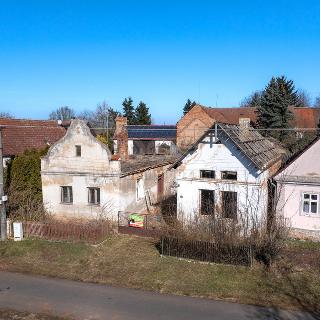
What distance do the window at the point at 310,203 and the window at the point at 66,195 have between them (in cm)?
1366

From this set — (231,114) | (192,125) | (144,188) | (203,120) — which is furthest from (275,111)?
(144,188)

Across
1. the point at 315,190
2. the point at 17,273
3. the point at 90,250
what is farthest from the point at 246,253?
the point at 17,273

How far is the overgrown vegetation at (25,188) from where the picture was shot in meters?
24.8

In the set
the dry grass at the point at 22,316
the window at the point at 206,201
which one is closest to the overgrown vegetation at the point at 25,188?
the window at the point at 206,201

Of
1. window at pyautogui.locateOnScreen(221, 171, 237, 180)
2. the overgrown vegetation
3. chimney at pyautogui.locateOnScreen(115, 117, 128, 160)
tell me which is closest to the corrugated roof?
chimney at pyautogui.locateOnScreen(115, 117, 128, 160)

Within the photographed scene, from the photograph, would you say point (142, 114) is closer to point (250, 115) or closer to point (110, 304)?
point (250, 115)

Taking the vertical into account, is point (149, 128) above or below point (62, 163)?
above

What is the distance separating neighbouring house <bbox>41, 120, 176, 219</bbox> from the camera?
922 inches

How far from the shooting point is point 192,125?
54.5m

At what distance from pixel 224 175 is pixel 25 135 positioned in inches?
774

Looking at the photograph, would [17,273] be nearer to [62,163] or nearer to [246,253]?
[62,163]

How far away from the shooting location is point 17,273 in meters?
18.2

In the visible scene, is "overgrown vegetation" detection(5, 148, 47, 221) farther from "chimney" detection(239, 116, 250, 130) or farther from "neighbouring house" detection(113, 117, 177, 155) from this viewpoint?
"neighbouring house" detection(113, 117, 177, 155)

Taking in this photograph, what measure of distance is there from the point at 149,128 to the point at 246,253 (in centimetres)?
4644
